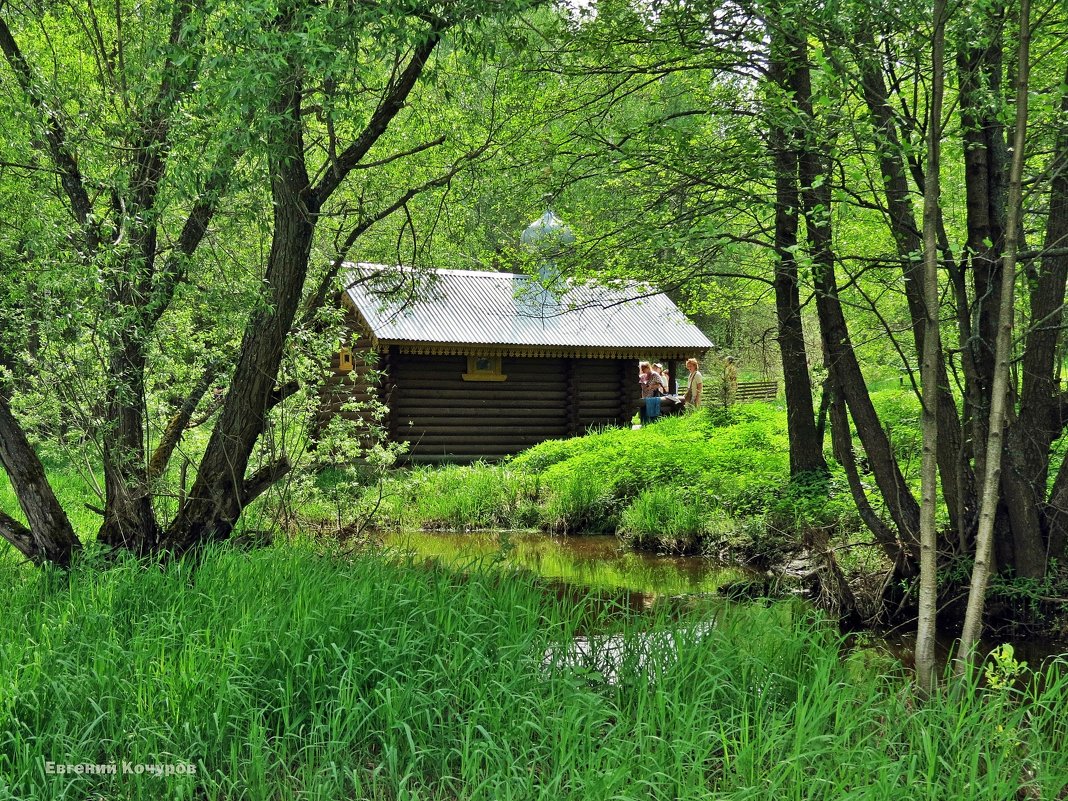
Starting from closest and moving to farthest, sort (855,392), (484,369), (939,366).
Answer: (939,366)
(855,392)
(484,369)

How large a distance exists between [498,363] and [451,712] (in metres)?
15.2

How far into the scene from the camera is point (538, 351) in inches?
733

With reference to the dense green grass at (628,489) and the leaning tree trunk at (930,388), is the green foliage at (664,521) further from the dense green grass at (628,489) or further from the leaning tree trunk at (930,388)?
the leaning tree trunk at (930,388)

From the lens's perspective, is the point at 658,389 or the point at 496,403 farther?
the point at 658,389

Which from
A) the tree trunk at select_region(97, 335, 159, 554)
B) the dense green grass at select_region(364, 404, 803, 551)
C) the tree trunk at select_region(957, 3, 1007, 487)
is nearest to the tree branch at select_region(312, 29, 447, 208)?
the tree trunk at select_region(97, 335, 159, 554)

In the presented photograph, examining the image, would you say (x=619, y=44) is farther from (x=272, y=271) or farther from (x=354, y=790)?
(x=354, y=790)

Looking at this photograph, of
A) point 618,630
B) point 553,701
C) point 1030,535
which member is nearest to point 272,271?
point 618,630

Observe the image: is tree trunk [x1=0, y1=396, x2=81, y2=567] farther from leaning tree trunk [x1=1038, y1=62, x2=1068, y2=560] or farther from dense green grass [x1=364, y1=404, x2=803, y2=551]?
leaning tree trunk [x1=1038, y1=62, x2=1068, y2=560]

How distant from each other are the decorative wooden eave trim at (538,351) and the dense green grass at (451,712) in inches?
481

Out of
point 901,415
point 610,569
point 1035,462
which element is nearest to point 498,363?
point 901,415

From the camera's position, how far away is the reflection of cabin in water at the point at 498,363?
17.7 meters

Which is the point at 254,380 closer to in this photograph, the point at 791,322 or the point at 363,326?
the point at 791,322

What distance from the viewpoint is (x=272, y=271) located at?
6.61 metres

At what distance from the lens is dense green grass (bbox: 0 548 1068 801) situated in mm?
3453
